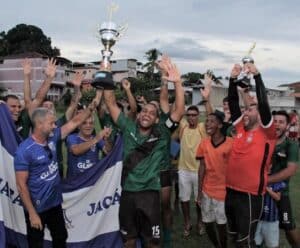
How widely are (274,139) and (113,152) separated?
95.5 inches

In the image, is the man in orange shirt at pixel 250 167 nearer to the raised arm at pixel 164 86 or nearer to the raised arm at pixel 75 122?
the raised arm at pixel 164 86

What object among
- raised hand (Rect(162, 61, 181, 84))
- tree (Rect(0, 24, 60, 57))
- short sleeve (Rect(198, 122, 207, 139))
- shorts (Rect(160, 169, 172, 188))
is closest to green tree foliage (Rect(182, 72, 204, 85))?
tree (Rect(0, 24, 60, 57))

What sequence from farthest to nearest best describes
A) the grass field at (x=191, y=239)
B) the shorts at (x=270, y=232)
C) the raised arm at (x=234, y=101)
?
the grass field at (x=191, y=239), the shorts at (x=270, y=232), the raised arm at (x=234, y=101)

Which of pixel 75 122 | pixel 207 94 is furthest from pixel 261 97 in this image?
pixel 75 122

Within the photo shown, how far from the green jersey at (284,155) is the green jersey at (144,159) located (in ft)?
4.80

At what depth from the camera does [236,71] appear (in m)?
5.78

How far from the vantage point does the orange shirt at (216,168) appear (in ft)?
21.9

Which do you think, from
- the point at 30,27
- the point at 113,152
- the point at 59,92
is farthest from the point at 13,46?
the point at 113,152

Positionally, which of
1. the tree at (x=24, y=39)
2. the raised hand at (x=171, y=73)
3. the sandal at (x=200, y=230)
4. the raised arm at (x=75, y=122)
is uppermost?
the tree at (x=24, y=39)

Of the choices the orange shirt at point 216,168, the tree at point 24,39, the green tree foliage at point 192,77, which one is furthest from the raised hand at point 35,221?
the tree at point 24,39

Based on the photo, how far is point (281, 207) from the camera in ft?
20.3

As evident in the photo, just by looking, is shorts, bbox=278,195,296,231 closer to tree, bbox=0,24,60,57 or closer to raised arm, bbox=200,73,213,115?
raised arm, bbox=200,73,213,115

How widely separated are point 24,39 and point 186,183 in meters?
105

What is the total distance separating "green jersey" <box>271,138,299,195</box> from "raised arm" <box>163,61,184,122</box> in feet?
4.79
